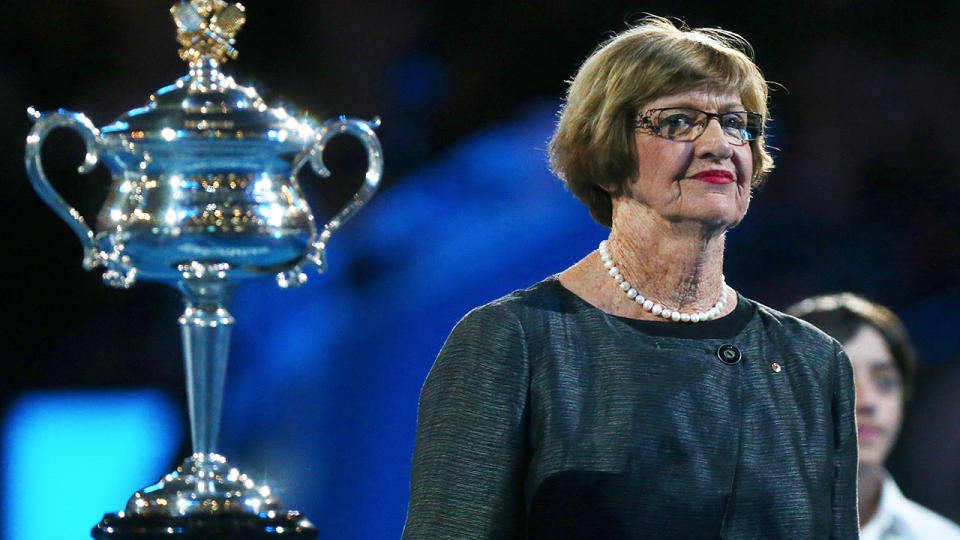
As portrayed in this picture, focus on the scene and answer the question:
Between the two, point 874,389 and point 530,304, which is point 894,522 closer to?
point 874,389

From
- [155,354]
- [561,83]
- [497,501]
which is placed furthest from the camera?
[561,83]

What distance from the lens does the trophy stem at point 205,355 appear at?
1.80 m

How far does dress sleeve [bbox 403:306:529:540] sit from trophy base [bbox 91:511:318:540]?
405 millimetres

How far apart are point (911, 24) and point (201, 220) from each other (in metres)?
2.53

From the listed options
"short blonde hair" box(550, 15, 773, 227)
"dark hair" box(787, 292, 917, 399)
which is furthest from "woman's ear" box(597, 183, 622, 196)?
"dark hair" box(787, 292, 917, 399)

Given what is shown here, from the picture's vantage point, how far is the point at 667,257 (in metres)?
1.42

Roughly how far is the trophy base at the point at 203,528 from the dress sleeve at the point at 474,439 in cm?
41

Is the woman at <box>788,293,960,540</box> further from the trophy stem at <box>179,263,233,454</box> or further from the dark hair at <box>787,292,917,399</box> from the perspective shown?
the trophy stem at <box>179,263,233,454</box>

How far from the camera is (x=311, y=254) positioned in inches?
72.4

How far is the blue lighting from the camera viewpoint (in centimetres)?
308

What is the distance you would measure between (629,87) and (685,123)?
2.5 inches

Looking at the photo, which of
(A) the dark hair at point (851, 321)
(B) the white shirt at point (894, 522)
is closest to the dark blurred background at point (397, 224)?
(B) the white shirt at point (894, 522)

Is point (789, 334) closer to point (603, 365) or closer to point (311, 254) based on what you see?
point (603, 365)

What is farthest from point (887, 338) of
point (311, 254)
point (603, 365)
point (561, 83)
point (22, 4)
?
point (22, 4)
